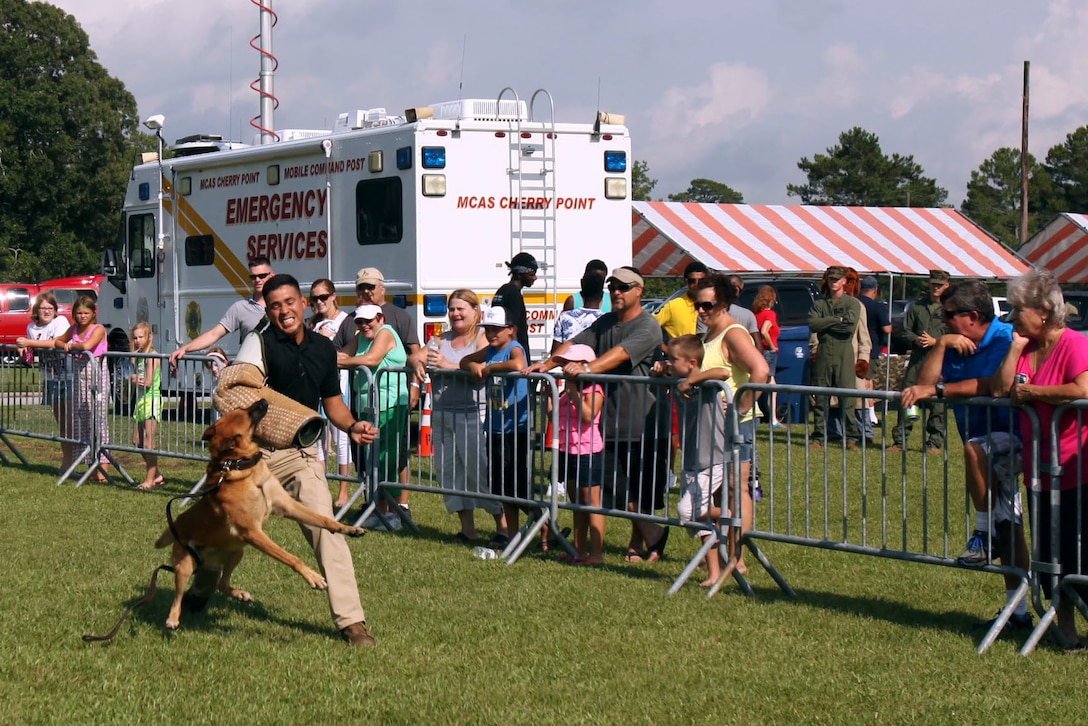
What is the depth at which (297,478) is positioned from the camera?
6574 mm

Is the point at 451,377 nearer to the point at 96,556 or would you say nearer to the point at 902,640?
the point at 96,556

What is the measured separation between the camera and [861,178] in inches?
2972

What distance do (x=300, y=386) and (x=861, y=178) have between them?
72.2 metres

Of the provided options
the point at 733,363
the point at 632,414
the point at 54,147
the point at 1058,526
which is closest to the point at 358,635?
the point at 632,414

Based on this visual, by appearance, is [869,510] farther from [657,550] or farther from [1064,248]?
[1064,248]

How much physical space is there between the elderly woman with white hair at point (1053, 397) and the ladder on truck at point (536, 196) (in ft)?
26.9

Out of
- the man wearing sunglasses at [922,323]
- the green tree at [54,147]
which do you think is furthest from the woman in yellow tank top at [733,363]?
the green tree at [54,147]

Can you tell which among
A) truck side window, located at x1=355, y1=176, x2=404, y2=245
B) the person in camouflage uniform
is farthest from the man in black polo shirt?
the person in camouflage uniform

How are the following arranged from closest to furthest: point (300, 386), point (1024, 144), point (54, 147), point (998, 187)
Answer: point (300, 386)
point (1024, 144)
point (54, 147)
point (998, 187)

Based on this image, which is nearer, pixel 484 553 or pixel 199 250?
pixel 484 553

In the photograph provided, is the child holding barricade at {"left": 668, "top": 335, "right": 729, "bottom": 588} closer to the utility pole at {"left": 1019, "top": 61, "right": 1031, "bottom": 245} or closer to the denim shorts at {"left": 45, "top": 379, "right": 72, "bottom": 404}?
the denim shorts at {"left": 45, "top": 379, "right": 72, "bottom": 404}

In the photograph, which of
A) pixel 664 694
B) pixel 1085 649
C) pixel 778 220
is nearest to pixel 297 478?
pixel 664 694

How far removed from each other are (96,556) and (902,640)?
490 cm

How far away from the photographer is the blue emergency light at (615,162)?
14508 millimetres
